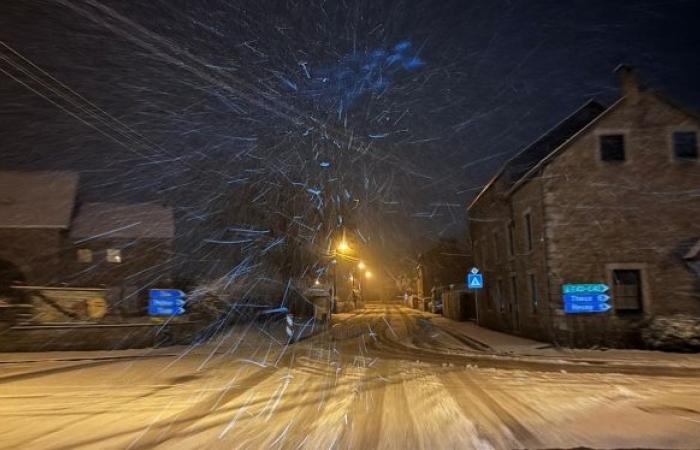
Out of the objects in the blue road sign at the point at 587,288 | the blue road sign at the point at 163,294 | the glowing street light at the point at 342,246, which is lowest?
the blue road sign at the point at 163,294

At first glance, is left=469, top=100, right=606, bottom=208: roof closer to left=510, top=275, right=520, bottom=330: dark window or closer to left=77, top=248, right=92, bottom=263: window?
left=510, top=275, right=520, bottom=330: dark window

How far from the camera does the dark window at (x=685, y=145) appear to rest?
853 inches

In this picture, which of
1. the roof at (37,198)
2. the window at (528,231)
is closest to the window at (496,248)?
the window at (528,231)

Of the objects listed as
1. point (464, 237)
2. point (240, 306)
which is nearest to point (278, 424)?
point (240, 306)

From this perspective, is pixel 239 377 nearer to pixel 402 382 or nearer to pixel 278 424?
pixel 402 382

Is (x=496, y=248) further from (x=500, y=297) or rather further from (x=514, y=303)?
(x=514, y=303)

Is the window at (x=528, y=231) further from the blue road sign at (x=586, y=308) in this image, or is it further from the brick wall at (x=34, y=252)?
the brick wall at (x=34, y=252)

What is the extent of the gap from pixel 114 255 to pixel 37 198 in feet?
20.1

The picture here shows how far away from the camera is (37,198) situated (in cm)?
3856

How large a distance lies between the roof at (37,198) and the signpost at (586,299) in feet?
99.0

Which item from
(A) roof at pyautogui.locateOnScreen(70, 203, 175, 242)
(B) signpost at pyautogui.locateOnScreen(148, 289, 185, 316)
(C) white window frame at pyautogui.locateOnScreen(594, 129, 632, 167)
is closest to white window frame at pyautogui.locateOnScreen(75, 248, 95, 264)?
(A) roof at pyautogui.locateOnScreen(70, 203, 175, 242)

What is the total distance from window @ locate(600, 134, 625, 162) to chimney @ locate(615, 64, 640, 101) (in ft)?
5.10

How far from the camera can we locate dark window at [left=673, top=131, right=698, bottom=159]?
21656 mm

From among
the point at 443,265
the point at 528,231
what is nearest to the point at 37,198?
the point at 528,231
